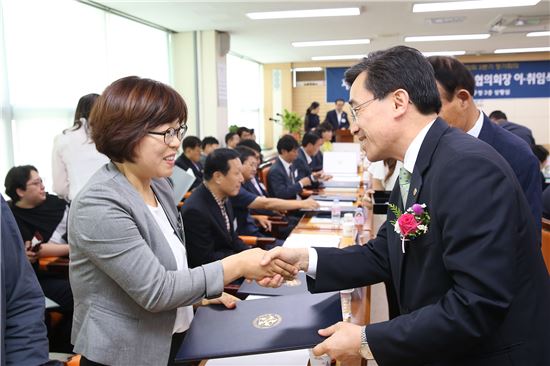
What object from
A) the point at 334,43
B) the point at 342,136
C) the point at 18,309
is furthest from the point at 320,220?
the point at 334,43

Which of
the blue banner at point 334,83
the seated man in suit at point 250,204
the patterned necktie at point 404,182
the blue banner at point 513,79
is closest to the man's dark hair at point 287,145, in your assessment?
the seated man in suit at point 250,204

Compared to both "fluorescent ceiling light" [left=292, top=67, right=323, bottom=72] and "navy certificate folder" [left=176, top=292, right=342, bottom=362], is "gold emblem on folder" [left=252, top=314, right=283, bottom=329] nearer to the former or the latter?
"navy certificate folder" [left=176, top=292, right=342, bottom=362]

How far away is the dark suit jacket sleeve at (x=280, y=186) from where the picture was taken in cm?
471

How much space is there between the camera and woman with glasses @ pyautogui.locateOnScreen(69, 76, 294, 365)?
120 centimetres

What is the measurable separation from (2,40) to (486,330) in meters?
4.35

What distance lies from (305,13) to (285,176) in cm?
268

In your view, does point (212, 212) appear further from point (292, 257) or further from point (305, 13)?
point (305, 13)

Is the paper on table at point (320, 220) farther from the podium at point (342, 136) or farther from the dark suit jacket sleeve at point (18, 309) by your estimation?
the podium at point (342, 136)

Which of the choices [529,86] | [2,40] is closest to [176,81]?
[2,40]

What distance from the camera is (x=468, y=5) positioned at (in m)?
6.01

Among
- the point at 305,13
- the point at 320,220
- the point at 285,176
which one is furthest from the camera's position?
the point at 305,13

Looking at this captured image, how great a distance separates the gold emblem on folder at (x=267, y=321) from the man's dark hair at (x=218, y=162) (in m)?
1.56

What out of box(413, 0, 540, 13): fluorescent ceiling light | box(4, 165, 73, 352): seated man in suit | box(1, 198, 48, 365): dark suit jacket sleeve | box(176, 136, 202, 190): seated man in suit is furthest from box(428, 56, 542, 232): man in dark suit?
box(413, 0, 540, 13): fluorescent ceiling light

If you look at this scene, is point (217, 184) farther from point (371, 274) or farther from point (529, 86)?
point (529, 86)
